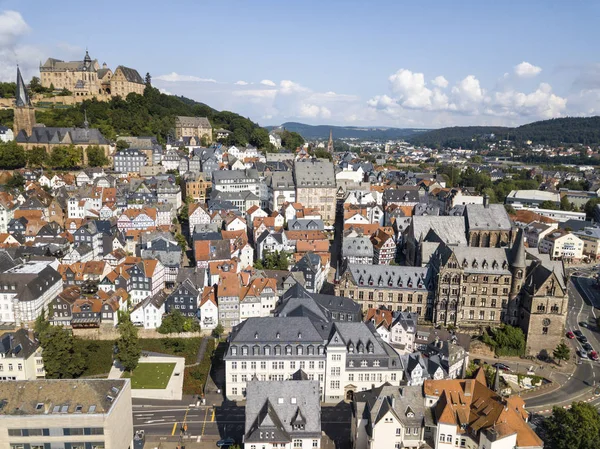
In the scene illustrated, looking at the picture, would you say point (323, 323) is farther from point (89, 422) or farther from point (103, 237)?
point (103, 237)

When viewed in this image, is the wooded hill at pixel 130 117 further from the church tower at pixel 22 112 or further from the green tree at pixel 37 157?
the green tree at pixel 37 157

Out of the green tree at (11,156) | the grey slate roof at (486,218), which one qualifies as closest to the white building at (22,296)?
the green tree at (11,156)

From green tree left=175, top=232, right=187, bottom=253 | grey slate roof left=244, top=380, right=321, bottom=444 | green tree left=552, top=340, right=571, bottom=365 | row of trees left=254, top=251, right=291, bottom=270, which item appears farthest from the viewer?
green tree left=175, top=232, right=187, bottom=253

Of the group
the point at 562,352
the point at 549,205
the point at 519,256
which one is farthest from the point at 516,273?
the point at 549,205

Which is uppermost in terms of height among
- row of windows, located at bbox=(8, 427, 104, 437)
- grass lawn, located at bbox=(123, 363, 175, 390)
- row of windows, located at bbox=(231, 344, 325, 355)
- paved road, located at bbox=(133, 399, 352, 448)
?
row of windows, located at bbox=(231, 344, 325, 355)

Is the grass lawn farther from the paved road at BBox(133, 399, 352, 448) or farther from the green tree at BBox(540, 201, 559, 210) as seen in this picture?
the green tree at BBox(540, 201, 559, 210)

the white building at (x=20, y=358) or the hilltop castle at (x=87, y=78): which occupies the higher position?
the hilltop castle at (x=87, y=78)

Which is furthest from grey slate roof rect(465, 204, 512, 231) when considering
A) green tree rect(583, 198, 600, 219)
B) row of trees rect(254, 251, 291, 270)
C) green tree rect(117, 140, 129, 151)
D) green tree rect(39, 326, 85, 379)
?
green tree rect(117, 140, 129, 151)

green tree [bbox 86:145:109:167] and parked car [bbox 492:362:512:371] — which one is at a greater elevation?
green tree [bbox 86:145:109:167]

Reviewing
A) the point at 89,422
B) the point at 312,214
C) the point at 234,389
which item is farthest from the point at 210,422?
the point at 312,214
